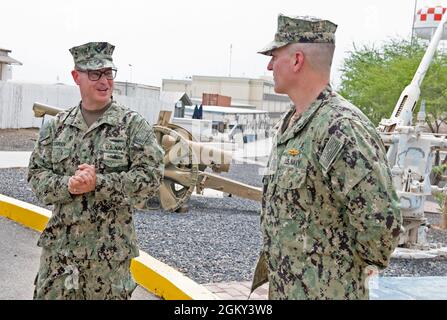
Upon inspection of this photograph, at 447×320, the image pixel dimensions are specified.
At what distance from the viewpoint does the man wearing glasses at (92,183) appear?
2.93m

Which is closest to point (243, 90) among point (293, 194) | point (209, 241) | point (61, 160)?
point (209, 241)

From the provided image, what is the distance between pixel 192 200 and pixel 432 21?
14.5 m

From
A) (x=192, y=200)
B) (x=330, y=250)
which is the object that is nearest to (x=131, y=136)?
(x=330, y=250)

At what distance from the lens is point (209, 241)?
6.43 metres

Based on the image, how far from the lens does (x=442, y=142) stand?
24.1ft

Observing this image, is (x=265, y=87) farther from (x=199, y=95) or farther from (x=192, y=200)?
(x=192, y=200)

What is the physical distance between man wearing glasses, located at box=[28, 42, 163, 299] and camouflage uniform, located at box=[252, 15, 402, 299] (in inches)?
35.3

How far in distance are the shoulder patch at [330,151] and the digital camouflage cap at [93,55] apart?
1.32 m

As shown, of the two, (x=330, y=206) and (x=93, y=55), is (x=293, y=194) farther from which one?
(x=93, y=55)

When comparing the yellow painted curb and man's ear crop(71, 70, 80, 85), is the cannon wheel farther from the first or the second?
man's ear crop(71, 70, 80, 85)

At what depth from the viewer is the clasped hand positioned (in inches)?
112

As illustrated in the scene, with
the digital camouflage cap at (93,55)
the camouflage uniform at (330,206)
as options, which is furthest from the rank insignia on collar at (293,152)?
the digital camouflage cap at (93,55)

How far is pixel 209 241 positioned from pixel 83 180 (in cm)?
370

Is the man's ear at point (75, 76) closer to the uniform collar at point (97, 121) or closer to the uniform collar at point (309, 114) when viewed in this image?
the uniform collar at point (97, 121)
